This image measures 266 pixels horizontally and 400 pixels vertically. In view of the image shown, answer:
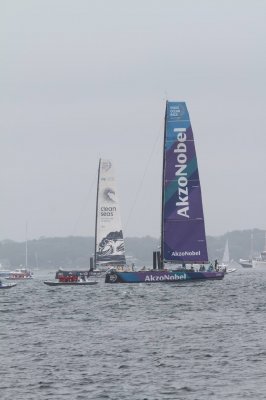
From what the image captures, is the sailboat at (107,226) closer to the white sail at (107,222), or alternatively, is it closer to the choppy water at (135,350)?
the white sail at (107,222)

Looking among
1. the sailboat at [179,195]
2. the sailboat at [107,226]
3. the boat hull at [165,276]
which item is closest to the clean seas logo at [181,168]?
the sailboat at [179,195]

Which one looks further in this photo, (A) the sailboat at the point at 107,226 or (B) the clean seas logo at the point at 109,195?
(B) the clean seas logo at the point at 109,195

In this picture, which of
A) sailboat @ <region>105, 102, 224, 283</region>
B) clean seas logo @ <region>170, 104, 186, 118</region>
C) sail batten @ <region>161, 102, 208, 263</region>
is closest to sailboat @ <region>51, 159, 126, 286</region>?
sailboat @ <region>105, 102, 224, 283</region>

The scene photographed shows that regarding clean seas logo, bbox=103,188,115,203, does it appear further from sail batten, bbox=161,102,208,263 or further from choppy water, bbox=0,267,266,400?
choppy water, bbox=0,267,266,400

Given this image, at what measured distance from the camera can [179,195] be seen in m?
104

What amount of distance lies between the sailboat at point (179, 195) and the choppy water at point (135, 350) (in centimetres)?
2573

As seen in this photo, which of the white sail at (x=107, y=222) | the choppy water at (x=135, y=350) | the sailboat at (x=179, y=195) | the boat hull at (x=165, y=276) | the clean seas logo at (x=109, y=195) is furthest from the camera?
the clean seas logo at (x=109, y=195)

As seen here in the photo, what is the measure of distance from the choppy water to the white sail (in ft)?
196

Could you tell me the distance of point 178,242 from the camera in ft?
342

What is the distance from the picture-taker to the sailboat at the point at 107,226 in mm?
137750

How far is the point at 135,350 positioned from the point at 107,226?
307 ft

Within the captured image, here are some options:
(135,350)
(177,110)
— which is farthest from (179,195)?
(135,350)

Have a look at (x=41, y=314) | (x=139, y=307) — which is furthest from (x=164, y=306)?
(x=41, y=314)

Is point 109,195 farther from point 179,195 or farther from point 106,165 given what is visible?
point 179,195
